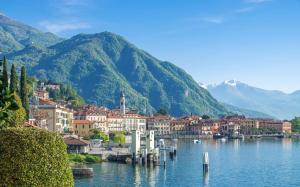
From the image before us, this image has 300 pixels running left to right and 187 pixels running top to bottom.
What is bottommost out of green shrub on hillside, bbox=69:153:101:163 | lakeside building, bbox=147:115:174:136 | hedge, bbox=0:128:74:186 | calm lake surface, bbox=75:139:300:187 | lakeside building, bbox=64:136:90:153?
calm lake surface, bbox=75:139:300:187

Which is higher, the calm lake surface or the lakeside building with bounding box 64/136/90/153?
the lakeside building with bounding box 64/136/90/153

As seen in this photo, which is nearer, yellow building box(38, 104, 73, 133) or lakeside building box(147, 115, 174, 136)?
yellow building box(38, 104, 73, 133)

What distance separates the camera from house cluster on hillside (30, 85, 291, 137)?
95938 millimetres

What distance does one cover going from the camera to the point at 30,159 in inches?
583

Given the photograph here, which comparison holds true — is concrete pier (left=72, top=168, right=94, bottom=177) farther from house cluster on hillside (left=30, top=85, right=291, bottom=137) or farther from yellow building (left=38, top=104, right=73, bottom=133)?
yellow building (left=38, top=104, right=73, bottom=133)

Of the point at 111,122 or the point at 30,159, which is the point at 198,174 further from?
the point at 111,122

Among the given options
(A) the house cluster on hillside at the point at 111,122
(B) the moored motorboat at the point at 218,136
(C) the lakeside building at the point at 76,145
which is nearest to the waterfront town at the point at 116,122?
(A) the house cluster on hillside at the point at 111,122

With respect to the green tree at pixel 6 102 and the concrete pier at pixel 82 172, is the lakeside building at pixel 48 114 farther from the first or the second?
the green tree at pixel 6 102

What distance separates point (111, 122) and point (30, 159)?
5473 inches

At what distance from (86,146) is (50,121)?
740 inches

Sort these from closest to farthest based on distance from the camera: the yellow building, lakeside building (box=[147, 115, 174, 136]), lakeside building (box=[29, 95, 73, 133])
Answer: lakeside building (box=[29, 95, 73, 133]) < the yellow building < lakeside building (box=[147, 115, 174, 136])

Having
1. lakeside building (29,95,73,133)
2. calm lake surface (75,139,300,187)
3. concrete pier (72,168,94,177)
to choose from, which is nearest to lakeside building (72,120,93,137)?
lakeside building (29,95,73,133)

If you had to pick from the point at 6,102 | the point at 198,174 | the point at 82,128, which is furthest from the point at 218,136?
the point at 6,102

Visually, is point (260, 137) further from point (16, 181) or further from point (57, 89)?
point (16, 181)
